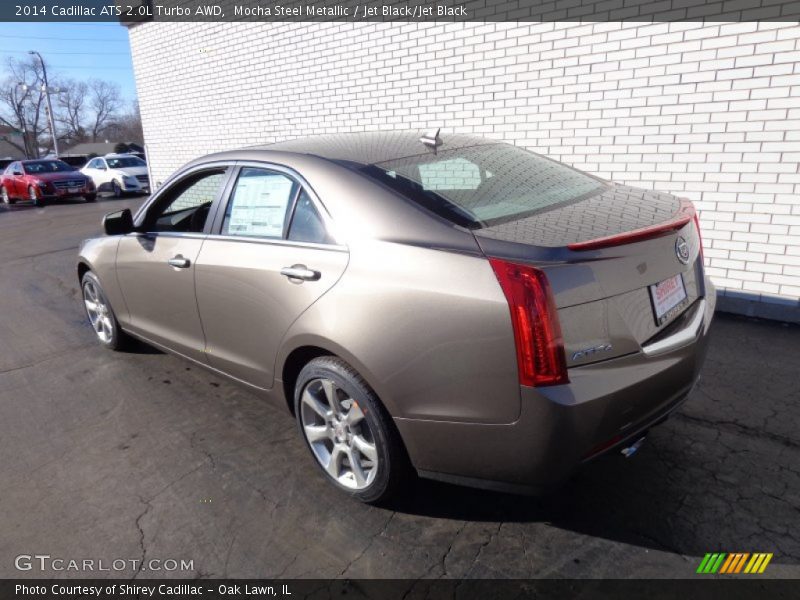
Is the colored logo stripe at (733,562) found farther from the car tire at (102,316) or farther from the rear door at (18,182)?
the rear door at (18,182)

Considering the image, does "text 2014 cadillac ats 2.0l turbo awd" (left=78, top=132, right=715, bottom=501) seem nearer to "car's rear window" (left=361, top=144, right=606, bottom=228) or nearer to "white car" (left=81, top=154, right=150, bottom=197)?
"car's rear window" (left=361, top=144, right=606, bottom=228)

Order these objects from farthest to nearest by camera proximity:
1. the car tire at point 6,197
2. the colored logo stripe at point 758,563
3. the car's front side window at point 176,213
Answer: the car tire at point 6,197, the car's front side window at point 176,213, the colored logo stripe at point 758,563

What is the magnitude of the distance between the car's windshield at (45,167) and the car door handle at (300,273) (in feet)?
70.4

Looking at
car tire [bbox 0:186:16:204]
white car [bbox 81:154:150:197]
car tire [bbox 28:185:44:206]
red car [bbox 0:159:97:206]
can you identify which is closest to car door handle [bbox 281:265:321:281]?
white car [bbox 81:154:150:197]

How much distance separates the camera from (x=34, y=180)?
19.5 meters

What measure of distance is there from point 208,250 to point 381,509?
1753mm

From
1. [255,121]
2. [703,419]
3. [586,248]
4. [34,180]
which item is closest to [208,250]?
[586,248]

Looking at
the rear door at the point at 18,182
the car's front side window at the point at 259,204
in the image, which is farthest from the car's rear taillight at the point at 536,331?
the rear door at the point at 18,182

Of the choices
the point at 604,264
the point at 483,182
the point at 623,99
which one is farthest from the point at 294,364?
the point at 623,99

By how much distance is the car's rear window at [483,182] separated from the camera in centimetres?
256

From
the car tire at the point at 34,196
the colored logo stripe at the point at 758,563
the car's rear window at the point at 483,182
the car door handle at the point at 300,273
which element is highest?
the car's rear window at the point at 483,182

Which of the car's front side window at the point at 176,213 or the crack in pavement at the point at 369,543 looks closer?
the crack in pavement at the point at 369,543

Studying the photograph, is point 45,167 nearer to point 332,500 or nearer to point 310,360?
point 310,360

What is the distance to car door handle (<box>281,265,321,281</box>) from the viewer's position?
8.83ft
